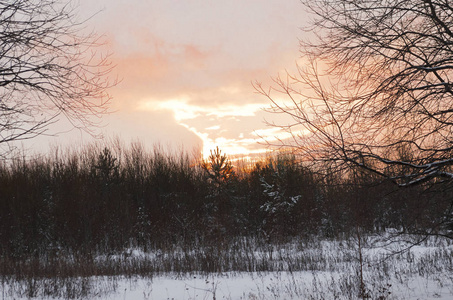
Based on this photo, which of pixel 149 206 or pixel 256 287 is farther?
pixel 149 206

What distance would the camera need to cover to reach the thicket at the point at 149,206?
69.4 ft

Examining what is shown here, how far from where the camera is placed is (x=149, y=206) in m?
26.0

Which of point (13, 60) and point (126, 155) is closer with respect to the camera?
point (13, 60)

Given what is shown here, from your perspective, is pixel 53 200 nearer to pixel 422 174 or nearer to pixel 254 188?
pixel 254 188

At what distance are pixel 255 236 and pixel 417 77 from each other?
61.2ft

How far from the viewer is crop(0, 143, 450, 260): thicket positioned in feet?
69.4

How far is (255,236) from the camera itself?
23.1 meters

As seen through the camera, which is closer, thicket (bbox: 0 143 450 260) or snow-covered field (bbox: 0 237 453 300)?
snow-covered field (bbox: 0 237 453 300)

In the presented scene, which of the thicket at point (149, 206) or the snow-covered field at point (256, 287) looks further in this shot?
the thicket at point (149, 206)

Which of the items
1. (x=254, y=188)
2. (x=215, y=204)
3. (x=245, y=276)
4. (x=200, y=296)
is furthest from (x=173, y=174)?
(x=200, y=296)

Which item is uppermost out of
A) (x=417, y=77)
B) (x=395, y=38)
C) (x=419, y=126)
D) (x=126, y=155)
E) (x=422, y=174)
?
(x=126, y=155)

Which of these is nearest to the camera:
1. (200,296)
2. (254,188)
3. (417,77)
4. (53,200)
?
(417,77)

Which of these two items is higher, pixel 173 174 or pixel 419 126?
pixel 173 174

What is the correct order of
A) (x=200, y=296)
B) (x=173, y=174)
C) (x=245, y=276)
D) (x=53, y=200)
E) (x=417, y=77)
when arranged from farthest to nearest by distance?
(x=173, y=174)
(x=53, y=200)
(x=245, y=276)
(x=200, y=296)
(x=417, y=77)
